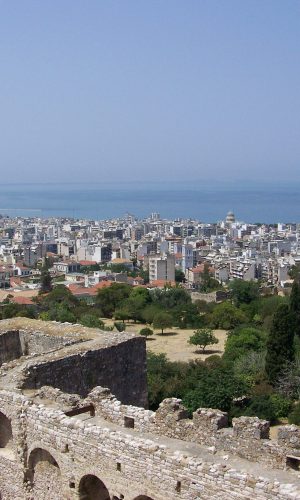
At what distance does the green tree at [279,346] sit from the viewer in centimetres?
2800

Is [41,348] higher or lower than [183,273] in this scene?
higher

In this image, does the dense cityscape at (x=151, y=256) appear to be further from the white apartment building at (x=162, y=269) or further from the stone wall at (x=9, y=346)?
the stone wall at (x=9, y=346)

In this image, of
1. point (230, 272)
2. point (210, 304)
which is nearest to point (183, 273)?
point (230, 272)

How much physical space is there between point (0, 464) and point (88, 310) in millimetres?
Result: 41913

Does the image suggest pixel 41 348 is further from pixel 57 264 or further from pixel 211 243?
pixel 211 243

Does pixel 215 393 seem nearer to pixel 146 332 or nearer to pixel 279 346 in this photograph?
pixel 279 346

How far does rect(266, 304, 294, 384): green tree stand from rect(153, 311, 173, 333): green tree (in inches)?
730

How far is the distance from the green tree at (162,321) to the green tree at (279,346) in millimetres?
18545

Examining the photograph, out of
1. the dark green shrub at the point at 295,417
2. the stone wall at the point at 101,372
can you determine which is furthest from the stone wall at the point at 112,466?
the dark green shrub at the point at 295,417

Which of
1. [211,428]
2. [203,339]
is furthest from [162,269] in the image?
[211,428]

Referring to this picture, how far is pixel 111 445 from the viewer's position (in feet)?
25.6

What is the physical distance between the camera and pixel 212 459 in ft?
23.5

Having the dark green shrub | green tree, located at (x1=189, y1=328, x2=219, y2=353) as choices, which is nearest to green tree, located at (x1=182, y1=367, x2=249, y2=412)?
the dark green shrub

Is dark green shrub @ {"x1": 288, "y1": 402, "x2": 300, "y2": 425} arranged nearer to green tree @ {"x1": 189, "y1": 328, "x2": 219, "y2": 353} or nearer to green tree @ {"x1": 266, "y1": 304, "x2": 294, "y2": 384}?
green tree @ {"x1": 266, "y1": 304, "x2": 294, "y2": 384}
